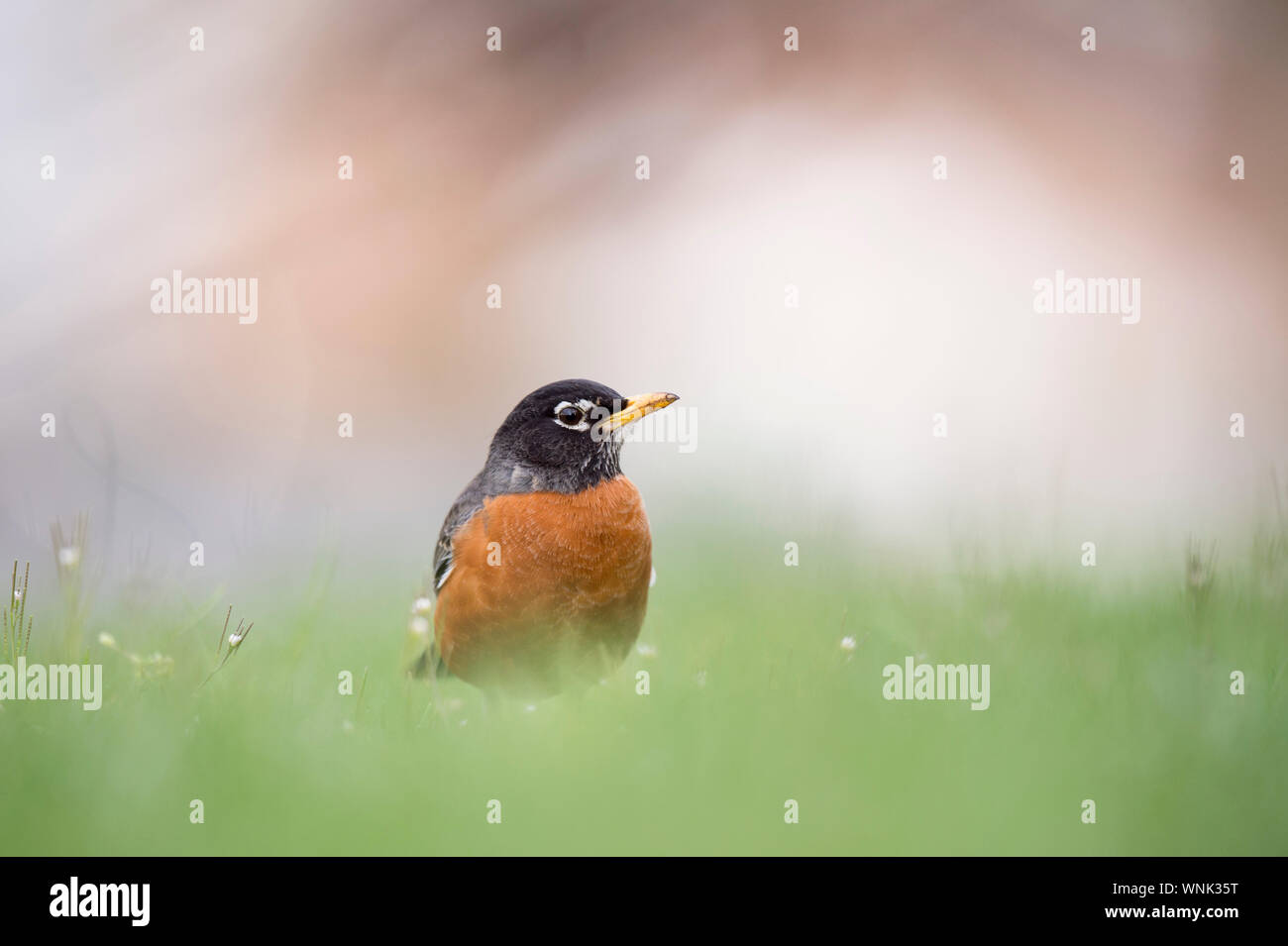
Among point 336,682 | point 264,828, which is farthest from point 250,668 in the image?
point 264,828

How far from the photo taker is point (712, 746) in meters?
2.88

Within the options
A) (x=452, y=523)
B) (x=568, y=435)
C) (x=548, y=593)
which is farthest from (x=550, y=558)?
(x=452, y=523)

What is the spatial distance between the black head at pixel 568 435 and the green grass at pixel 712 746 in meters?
0.97

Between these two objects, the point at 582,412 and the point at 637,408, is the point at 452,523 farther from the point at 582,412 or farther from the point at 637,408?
the point at 637,408

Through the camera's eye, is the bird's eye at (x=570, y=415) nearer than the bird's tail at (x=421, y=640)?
No

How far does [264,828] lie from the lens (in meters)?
2.83

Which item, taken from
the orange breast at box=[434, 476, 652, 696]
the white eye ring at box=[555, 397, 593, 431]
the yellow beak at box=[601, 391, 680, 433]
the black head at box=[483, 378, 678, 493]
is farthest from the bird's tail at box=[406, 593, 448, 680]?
the yellow beak at box=[601, 391, 680, 433]

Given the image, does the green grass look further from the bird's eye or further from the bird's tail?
the bird's eye

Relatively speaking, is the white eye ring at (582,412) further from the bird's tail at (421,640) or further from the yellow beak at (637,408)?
the bird's tail at (421,640)

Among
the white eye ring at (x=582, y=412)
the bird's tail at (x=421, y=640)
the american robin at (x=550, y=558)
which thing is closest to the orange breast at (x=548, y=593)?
the american robin at (x=550, y=558)

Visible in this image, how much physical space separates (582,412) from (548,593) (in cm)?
77

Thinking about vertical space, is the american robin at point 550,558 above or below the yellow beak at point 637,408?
below

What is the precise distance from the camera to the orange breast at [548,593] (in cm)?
377

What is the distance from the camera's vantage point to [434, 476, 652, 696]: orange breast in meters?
3.77
